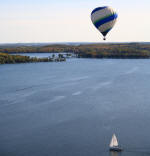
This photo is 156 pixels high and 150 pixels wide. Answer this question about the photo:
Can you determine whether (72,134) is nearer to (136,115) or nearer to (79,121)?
(79,121)

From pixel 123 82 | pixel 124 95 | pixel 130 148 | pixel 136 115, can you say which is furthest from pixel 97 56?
pixel 130 148
